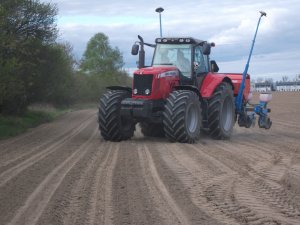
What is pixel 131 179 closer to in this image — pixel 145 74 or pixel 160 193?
pixel 160 193

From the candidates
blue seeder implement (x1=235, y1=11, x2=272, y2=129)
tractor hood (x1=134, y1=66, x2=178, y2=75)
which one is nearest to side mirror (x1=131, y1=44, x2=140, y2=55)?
tractor hood (x1=134, y1=66, x2=178, y2=75)

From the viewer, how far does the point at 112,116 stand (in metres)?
14.3

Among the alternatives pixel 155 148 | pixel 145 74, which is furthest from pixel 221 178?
pixel 145 74

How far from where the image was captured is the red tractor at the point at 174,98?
13766 mm

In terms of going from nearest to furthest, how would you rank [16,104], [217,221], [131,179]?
[217,221] → [131,179] → [16,104]

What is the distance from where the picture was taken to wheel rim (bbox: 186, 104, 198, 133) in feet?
46.1

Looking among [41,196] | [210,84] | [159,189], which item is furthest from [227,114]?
[41,196]

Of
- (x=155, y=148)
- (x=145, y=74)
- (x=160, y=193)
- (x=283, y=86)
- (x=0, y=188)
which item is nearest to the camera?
(x=160, y=193)

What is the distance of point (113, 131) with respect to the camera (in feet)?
47.7

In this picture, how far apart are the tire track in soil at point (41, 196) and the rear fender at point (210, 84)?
16.8 feet

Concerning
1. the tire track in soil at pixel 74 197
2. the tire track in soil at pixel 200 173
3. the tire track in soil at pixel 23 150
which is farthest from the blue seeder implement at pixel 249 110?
the tire track in soil at pixel 74 197

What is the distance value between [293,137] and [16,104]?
14519 mm

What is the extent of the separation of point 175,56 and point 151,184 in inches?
284

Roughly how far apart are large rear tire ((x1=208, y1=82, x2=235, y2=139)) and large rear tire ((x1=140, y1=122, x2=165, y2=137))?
1498 mm
